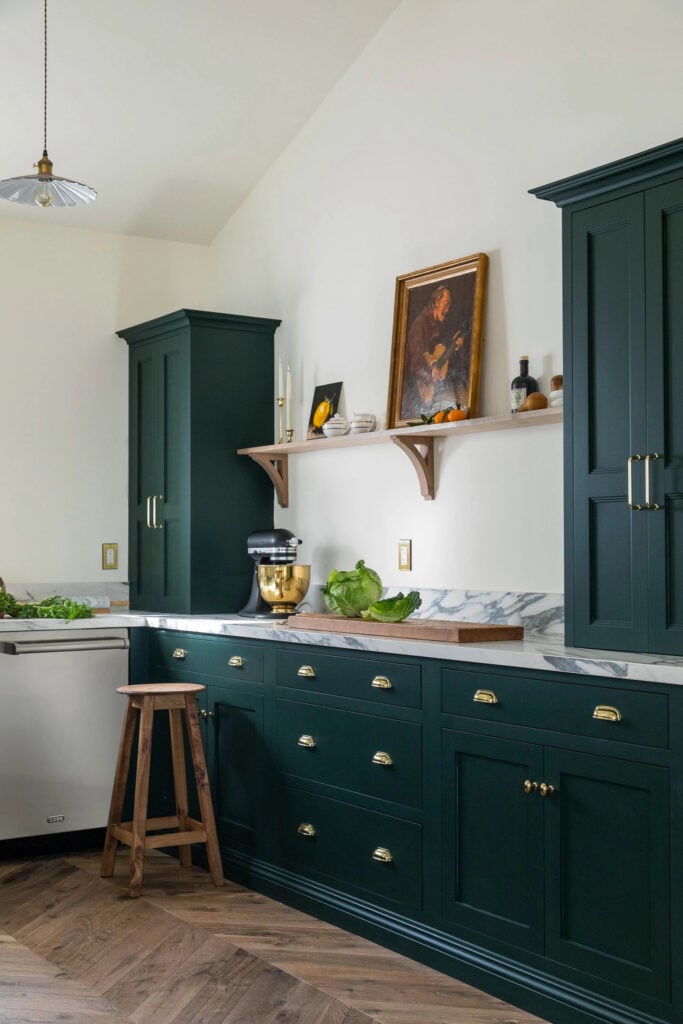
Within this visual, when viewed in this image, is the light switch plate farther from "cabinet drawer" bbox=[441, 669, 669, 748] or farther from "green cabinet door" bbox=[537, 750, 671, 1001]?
"green cabinet door" bbox=[537, 750, 671, 1001]

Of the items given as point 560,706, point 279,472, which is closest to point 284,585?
point 279,472

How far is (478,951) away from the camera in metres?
3.14

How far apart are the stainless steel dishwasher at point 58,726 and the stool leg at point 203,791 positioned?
70 centimetres

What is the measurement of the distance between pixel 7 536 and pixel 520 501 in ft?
8.24

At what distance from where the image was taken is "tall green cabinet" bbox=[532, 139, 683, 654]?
9.52 feet

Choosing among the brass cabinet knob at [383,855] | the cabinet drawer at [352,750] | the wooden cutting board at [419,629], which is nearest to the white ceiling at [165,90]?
the wooden cutting board at [419,629]

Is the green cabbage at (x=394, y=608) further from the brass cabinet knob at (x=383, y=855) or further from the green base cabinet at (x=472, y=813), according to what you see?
the brass cabinet knob at (x=383, y=855)

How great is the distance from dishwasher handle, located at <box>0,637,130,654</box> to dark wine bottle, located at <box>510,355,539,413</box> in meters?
2.00

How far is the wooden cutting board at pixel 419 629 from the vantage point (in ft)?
10.9

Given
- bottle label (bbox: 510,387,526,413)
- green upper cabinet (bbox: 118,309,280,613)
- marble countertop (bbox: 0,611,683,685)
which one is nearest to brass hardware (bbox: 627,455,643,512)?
marble countertop (bbox: 0,611,683,685)

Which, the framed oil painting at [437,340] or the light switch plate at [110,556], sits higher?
the framed oil painting at [437,340]

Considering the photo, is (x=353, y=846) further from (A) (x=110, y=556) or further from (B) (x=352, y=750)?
(A) (x=110, y=556)

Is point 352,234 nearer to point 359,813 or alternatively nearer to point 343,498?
point 343,498

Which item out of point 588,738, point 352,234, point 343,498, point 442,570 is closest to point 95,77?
point 352,234
